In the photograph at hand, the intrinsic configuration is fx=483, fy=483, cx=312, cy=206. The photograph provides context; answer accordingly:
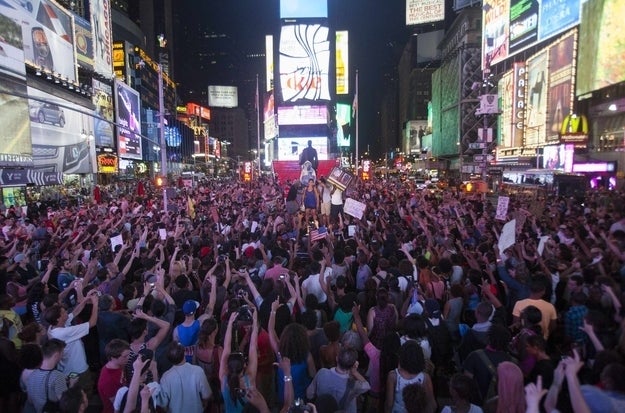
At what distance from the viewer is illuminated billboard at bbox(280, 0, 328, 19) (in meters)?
60.5

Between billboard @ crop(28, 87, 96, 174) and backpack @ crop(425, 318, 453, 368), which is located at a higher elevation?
billboard @ crop(28, 87, 96, 174)

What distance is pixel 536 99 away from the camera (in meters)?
44.2

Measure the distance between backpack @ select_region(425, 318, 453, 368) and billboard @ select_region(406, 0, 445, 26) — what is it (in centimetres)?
11411

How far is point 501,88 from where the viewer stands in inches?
2149

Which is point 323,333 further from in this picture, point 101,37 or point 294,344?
point 101,37

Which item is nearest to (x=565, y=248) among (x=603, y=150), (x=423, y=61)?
(x=603, y=150)

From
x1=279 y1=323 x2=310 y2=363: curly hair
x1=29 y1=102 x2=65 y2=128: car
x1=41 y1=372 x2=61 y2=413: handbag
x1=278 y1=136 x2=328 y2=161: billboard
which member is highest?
x1=29 y1=102 x2=65 y2=128: car

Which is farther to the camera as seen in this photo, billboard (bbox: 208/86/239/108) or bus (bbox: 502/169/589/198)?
billboard (bbox: 208/86/239/108)

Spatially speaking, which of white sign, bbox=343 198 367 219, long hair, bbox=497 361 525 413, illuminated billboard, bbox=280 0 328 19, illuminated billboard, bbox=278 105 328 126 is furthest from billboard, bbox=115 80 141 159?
long hair, bbox=497 361 525 413

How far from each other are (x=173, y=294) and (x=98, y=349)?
1.12 m

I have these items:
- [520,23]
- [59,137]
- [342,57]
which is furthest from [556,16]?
[342,57]

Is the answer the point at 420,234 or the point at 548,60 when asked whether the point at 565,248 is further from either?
the point at 548,60

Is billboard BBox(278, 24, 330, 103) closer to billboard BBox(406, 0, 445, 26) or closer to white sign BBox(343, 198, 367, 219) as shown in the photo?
white sign BBox(343, 198, 367, 219)

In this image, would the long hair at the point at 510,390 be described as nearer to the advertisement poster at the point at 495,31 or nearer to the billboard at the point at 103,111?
the billboard at the point at 103,111
